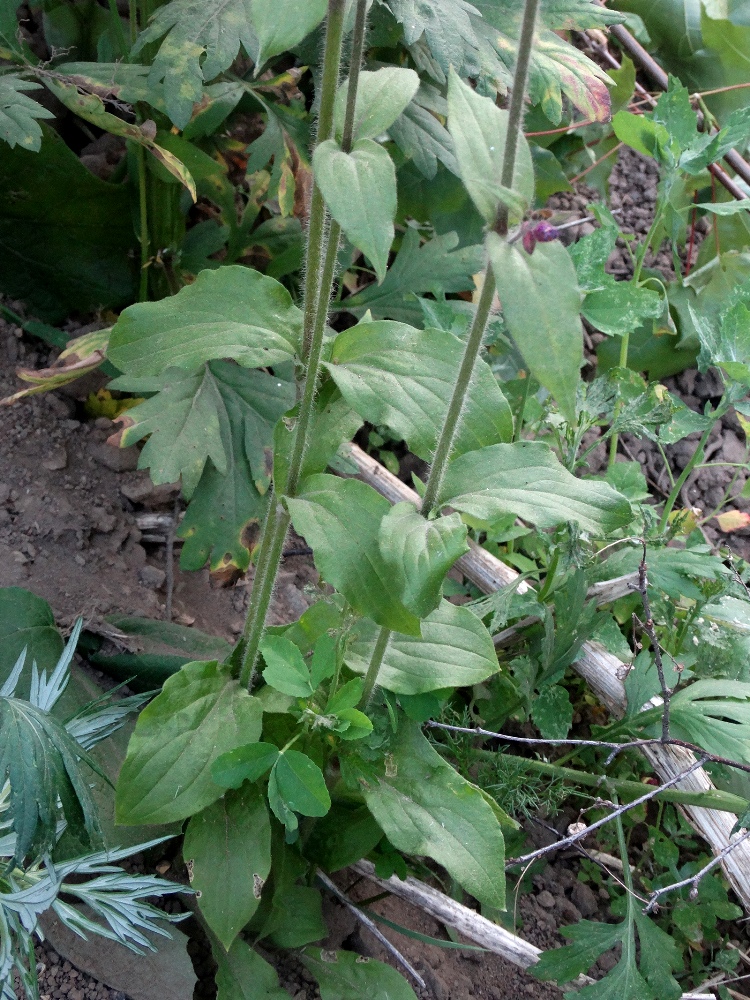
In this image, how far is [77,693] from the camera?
4.81ft

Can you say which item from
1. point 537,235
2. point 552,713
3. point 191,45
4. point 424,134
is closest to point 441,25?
point 424,134

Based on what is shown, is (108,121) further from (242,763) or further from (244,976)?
(244,976)

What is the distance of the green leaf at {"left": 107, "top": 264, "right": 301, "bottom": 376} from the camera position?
1.10m

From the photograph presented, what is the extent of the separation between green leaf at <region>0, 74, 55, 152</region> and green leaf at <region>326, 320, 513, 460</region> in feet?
2.24

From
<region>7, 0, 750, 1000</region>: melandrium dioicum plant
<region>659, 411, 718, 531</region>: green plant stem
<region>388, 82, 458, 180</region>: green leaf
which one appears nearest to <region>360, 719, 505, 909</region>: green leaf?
<region>7, 0, 750, 1000</region>: melandrium dioicum plant

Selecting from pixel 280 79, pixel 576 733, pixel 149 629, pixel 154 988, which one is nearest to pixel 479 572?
pixel 576 733

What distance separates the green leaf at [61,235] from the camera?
5.67 feet

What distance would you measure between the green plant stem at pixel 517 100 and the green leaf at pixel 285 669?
62cm

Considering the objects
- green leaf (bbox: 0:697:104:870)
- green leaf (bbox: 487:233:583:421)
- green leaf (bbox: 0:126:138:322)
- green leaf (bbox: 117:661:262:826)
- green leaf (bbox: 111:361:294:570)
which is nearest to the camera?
green leaf (bbox: 487:233:583:421)

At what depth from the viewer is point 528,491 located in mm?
1034

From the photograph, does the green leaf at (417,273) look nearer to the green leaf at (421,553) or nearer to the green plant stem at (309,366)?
the green plant stem at (309,366)

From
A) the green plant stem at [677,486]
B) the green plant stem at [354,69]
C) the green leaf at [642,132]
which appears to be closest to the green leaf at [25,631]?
the green plant stem at [354,69]

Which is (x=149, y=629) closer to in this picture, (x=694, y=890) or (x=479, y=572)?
(x=479, y=572)

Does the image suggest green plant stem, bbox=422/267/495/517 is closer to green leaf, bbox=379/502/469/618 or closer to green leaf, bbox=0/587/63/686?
green leaf, bbox=379/502/469/618
